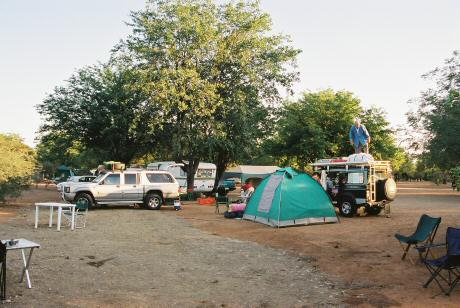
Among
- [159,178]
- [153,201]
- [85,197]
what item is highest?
[159,178]

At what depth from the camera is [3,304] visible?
19.5 feet

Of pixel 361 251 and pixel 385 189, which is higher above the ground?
pixel 385 189

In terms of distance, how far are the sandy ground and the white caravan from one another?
16243mm

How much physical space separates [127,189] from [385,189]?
459 inches

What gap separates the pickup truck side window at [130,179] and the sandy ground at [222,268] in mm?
6497

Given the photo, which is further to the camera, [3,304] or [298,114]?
[298,114]

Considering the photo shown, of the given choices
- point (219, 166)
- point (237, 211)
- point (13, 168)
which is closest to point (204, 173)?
point (219, 166)

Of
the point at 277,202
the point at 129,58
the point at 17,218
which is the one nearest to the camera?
the point at 277,202

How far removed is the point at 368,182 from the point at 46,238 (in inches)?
465

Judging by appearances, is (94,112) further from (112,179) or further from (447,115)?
(447,115)

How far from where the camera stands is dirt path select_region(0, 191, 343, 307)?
6.44 m

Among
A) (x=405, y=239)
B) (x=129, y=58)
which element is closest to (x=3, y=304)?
(x=405, y=239)

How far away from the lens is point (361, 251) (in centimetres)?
1018

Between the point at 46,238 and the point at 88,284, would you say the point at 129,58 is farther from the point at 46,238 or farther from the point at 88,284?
the point at 88,284
